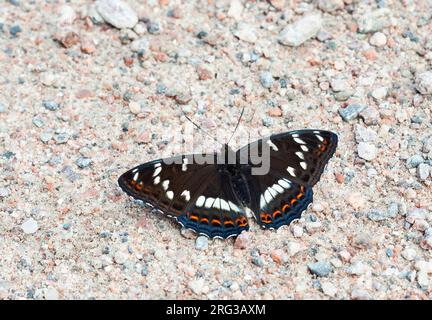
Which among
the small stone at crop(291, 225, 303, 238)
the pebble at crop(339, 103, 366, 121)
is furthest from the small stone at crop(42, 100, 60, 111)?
the pebble at crop(339, 103, 366, 121)

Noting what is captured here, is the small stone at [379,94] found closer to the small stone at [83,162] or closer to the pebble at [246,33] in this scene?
the pebble at [246,33]

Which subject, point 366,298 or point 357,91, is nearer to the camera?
point 366,298

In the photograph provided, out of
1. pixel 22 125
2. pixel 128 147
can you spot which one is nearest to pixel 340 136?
pixel 128 147

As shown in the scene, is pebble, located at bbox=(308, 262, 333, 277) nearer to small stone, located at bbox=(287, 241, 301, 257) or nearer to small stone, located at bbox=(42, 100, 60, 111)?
small stone, located at bbox=(287, 241, 301, 257)

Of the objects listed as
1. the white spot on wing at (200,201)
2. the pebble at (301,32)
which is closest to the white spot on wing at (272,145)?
the white spot on wing at (200,201)

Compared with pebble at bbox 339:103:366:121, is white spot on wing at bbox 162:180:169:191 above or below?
below

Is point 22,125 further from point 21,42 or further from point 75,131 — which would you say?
point 21,42
